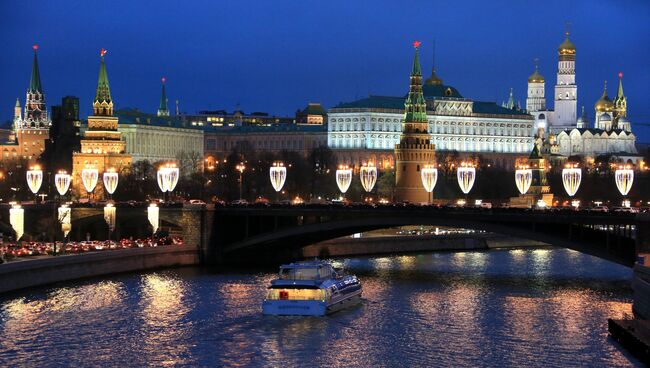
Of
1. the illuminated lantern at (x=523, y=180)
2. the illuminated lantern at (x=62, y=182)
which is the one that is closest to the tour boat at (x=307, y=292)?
the illuminated lantern at (x=62, y=182)

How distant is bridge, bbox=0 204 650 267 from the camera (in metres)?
73.2

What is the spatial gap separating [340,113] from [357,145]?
184 inches

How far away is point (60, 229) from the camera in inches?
3610

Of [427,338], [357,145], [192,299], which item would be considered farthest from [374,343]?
[357,145]

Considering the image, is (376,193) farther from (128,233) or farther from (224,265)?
(224,265)

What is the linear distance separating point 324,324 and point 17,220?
109ft

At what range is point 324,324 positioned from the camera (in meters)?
58.7

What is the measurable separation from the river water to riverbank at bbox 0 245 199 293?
924 mm

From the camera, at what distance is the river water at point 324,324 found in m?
51.6

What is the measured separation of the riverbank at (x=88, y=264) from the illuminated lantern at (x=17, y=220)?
8.61 metres

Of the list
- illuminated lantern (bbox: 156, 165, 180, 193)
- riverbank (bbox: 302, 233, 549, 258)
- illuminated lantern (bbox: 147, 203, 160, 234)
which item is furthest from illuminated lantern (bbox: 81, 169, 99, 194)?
illuminated lantern (bbox: 147, 203, 160, 234)

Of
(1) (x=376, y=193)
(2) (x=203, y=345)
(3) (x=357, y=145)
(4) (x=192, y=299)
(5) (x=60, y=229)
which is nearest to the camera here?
(2) (x=203, y=345)

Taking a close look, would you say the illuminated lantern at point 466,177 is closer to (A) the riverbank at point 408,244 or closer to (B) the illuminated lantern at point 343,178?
(A) the riverbank at point 408,244

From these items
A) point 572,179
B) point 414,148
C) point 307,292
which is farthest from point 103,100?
point 307,292
